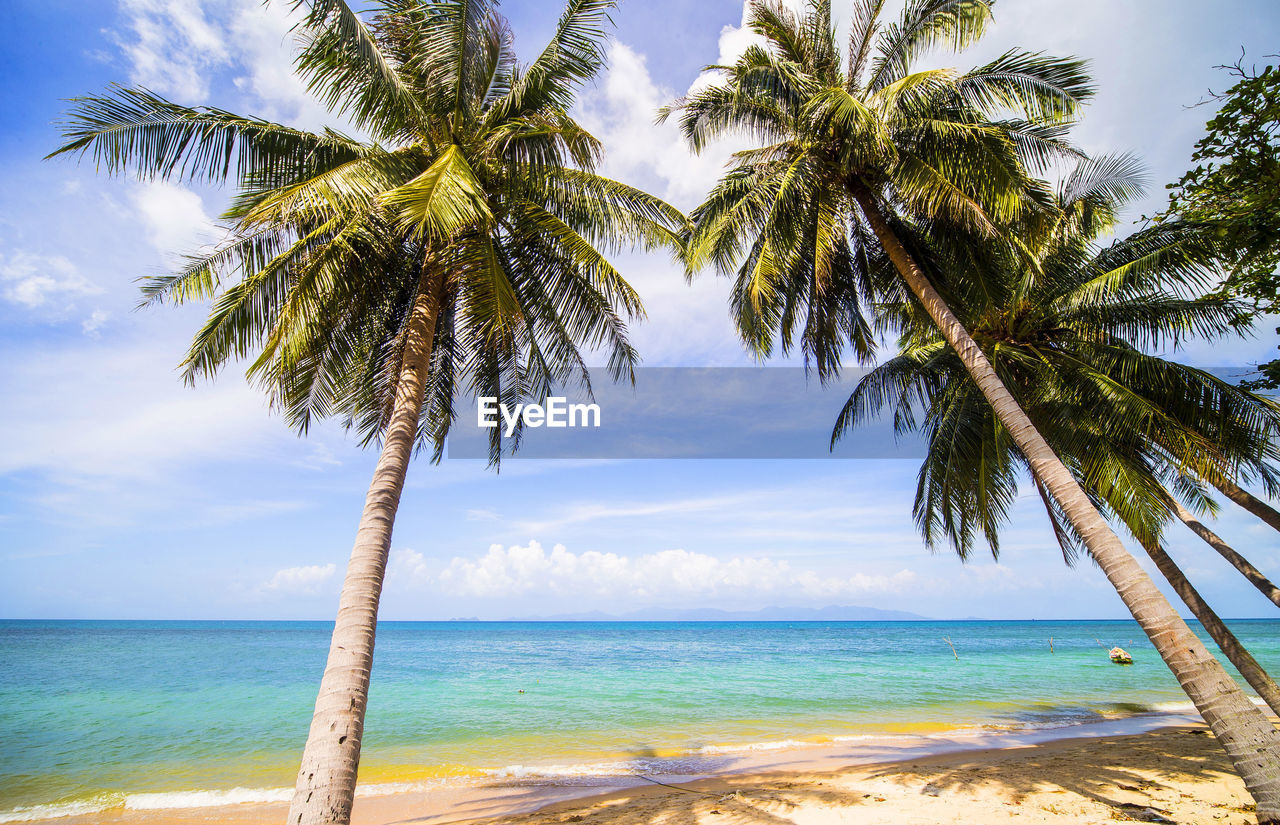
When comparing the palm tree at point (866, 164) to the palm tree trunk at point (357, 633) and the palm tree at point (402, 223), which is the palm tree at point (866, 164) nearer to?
the palm tree at point (402, 223)

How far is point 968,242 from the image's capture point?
26.8 feet

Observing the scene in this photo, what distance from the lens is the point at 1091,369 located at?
767 centimetres

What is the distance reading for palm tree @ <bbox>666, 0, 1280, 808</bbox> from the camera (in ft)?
22.2

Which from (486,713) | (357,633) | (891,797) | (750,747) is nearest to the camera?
(357,633)

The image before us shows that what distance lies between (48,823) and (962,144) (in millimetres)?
14981

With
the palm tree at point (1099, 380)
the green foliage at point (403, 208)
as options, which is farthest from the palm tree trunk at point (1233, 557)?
the green foliage at point (403, 208)

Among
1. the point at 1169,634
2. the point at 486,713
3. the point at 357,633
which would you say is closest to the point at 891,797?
the point at 1169,634

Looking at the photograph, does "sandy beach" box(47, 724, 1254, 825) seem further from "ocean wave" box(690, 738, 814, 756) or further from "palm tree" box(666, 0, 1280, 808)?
"palm tree" box(666, 0, 1280, 808)

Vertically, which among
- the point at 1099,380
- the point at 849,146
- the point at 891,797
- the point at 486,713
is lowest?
the point at 486,713

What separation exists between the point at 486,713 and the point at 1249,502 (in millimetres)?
16231

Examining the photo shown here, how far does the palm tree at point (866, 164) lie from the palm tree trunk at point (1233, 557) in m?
4.22

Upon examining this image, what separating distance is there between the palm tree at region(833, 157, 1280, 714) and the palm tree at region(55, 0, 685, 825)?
5.61 metres

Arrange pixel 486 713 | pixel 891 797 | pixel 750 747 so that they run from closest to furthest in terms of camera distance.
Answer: pixel 891 797
pixel 750 747
pixel 486 713

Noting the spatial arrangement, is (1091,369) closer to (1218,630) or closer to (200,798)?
(1218,630)
